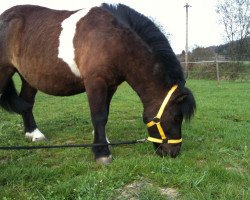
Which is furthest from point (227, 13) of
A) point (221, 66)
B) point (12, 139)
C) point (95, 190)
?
point (95, 190)

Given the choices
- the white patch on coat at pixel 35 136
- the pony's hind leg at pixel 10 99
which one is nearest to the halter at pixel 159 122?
the white patch on coat at pixel 35 136

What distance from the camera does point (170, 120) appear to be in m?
4.73

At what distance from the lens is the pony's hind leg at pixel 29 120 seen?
20.8ft

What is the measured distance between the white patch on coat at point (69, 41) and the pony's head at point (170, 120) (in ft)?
4.28

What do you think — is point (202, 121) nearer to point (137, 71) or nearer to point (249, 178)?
point (137, 71)

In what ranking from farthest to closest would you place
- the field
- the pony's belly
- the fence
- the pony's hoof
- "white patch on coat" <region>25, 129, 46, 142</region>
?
the fence
"white patch on coat" <region>25, 129, 46, 142</region>
the pony's belly
the pony's hoof
the field

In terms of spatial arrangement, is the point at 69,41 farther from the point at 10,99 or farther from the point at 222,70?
the point at 222,70

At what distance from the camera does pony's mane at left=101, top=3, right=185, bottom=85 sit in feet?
15.7

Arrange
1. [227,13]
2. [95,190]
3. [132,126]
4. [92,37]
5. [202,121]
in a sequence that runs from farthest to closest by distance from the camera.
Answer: [227,13] < [202,121] < [132,126] < [92,37] < [95,190]

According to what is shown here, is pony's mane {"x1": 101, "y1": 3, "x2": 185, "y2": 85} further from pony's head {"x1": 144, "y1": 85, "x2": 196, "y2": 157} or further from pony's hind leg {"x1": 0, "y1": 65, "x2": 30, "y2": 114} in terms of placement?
pony's hind leg {"x1": 0, "y1": 65, "x2": 30, "y2": 114}

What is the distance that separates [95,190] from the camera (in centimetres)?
349

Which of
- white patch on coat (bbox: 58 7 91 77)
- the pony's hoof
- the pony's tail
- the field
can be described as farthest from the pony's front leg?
the pony's tail

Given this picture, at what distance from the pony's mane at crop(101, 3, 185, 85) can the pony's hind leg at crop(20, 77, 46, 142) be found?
2.41m

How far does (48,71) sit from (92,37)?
898 millimetres
